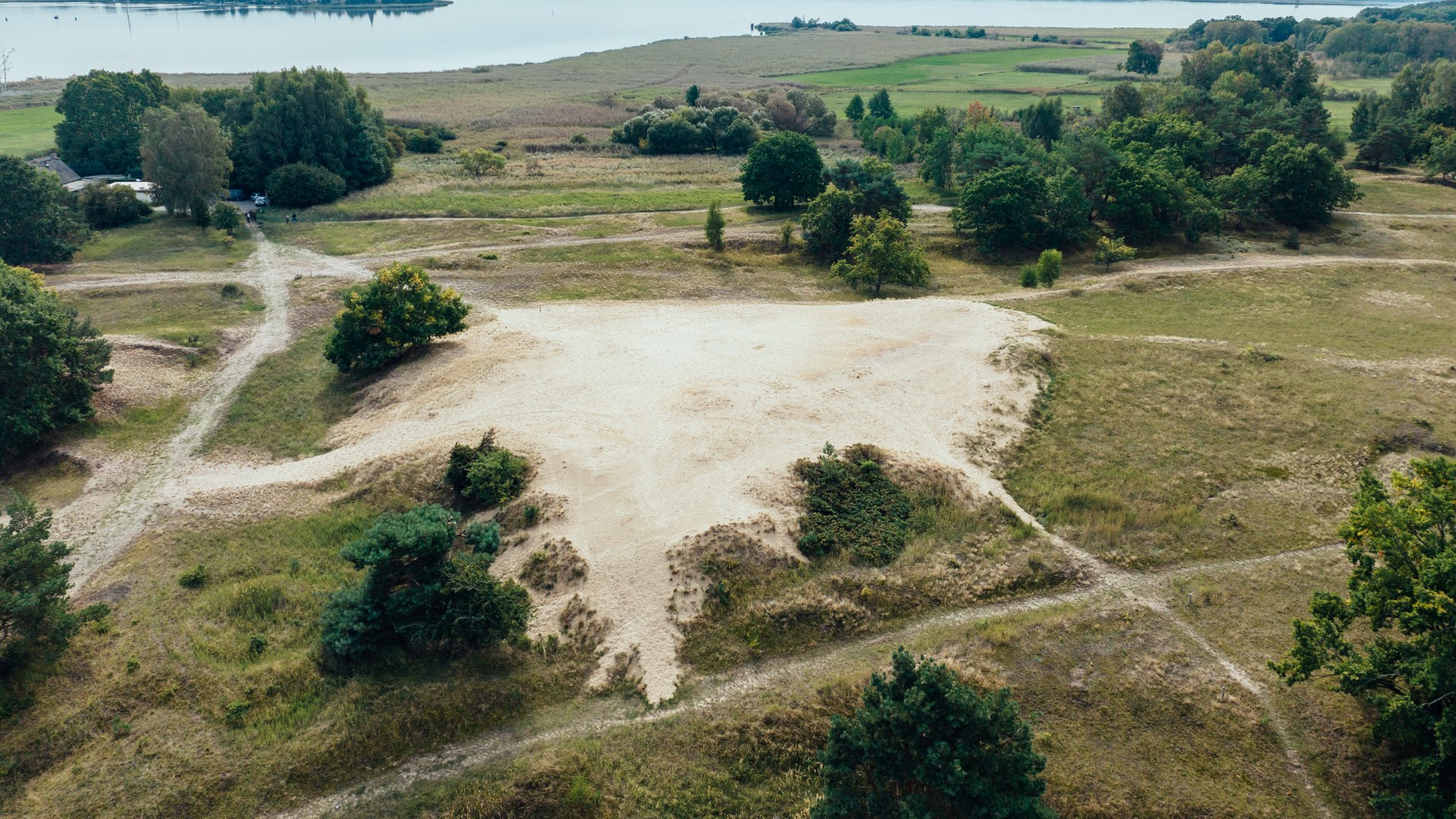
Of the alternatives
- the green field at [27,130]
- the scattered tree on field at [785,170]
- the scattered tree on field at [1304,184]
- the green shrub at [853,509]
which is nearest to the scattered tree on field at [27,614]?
the green shrub at [853,509]

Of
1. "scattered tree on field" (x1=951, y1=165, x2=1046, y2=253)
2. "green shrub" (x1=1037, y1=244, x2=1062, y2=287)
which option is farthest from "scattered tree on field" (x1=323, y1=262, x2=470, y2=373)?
"scattered tree on field" (x1=951, y1=165, x2=1046, y2=253)

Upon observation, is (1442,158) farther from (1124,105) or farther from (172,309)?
(172,309)

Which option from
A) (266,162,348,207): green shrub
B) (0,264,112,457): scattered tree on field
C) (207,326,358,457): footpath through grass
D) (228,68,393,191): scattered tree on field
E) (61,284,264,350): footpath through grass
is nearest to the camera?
(0,264,112,457): scattered tree on field

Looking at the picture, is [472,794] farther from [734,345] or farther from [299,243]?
[299,243]

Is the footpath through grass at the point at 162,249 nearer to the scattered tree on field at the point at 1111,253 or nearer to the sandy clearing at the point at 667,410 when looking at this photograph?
the sandy clearing at the point at 667,410

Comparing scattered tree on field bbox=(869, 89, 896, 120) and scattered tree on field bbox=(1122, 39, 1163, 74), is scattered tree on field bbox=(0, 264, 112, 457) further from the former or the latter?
scattered tree on field bbox=(1122, 39, 1163, 74)

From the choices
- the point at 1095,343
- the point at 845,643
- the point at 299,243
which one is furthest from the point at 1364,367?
the point at 299,243

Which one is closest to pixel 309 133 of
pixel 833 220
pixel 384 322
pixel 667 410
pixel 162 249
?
pixel 162 249
